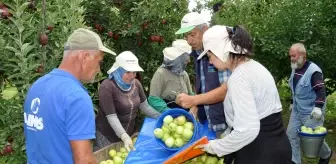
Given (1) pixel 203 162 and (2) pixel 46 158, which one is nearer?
(2) pixel 46 158

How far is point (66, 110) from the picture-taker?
229 cm

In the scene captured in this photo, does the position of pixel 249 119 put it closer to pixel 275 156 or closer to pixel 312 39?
pixel 275 156

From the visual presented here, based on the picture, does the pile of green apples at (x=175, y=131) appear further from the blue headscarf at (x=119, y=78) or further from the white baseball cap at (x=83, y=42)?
the white baseball cap at (x=83, y=42)

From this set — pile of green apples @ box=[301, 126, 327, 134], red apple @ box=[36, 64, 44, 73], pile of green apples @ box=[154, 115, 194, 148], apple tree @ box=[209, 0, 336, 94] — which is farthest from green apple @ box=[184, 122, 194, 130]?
apple tree @ box=[209, 0, 336, 94]

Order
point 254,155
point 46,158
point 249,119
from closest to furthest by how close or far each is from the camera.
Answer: point 46,158
point 249,119
point 254,155

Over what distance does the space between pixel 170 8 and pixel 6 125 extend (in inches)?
144

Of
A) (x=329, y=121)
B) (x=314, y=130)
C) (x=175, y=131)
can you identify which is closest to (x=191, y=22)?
(x=175, y=131)

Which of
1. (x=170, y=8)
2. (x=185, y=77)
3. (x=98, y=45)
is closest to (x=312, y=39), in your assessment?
(x=170, y=8)

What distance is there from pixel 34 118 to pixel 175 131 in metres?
1.41

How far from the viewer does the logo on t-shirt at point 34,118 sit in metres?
2.38

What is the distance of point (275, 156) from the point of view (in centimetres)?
299

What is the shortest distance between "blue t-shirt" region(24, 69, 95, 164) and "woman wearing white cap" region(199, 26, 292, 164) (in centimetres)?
96

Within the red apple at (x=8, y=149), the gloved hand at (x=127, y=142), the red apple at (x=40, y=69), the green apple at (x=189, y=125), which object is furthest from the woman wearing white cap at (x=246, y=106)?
the red apple at (x=8, y=149)

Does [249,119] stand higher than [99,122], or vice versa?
[249,119]
